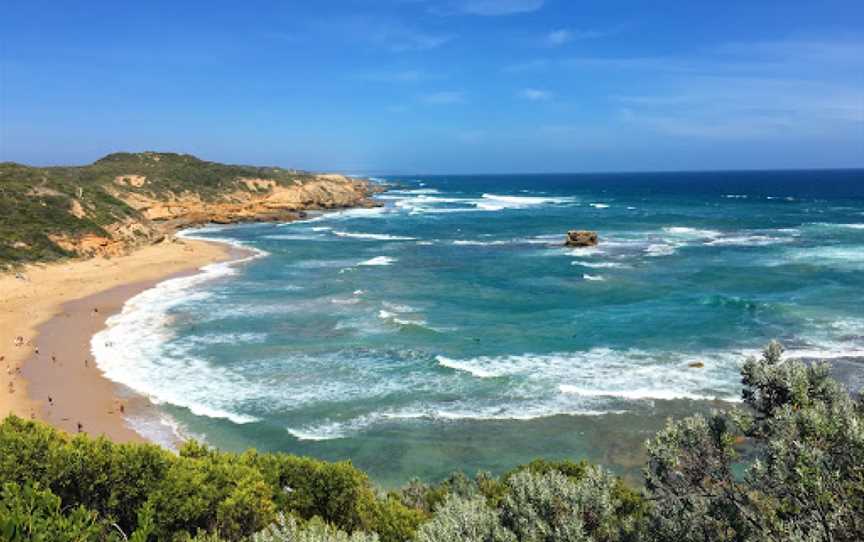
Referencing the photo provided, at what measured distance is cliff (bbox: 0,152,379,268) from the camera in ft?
194

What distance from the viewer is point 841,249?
194ft

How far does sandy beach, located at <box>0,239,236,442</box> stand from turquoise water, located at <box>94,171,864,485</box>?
1507mm

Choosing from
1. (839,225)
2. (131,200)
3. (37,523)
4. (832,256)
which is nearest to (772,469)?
(37,523)

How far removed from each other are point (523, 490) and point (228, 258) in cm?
5735

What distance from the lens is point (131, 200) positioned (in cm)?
9444

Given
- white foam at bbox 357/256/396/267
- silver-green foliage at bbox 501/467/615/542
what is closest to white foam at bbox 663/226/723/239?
white foam at bbox 357/256/396/267

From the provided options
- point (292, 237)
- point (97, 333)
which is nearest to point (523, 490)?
point (97, 333)

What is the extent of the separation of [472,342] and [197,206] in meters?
80.9

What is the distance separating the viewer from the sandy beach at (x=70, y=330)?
2445cm

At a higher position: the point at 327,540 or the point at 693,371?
the point at 327,540

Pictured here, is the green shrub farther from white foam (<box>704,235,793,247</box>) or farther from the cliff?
white foam (<box>704,235,793,247</box>)

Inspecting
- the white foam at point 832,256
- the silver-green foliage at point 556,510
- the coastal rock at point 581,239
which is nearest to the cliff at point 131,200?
the coastal rock at point 581,239

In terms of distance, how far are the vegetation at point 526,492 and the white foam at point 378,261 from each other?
4374cm

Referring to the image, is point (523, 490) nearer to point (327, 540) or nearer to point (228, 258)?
point (327, 540)
